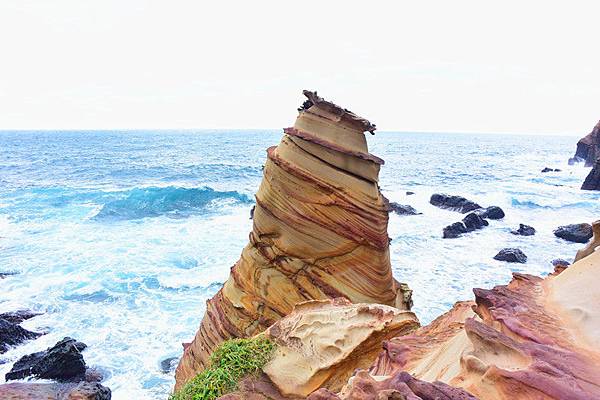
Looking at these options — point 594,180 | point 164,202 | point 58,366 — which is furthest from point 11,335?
point 594,180

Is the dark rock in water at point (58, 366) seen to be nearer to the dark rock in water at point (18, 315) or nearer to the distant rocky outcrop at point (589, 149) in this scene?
the dark rock in water at point (18, 315)

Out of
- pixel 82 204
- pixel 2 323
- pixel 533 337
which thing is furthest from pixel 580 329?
pixel 82 204

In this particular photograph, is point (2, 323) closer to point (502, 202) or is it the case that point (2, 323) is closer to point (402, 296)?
point (402, 296)

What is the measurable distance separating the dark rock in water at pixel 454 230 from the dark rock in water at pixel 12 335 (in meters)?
15.1

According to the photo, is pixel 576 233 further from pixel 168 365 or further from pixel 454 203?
pixel 168 365

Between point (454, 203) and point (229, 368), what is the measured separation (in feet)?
77.0

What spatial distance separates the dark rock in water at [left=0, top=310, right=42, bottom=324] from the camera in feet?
35.5

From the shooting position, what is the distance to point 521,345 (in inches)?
96.9

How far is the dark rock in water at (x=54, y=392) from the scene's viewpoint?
6991 millimetres

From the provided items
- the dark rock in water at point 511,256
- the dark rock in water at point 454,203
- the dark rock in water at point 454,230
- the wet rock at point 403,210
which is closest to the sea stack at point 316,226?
the dark rock in water at point 511,256

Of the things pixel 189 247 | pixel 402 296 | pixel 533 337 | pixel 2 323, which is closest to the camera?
pixel 533 337

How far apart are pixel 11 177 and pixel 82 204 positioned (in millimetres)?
17278

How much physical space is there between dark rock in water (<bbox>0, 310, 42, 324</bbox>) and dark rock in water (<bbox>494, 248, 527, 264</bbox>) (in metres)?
14.5

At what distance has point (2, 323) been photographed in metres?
10.2
